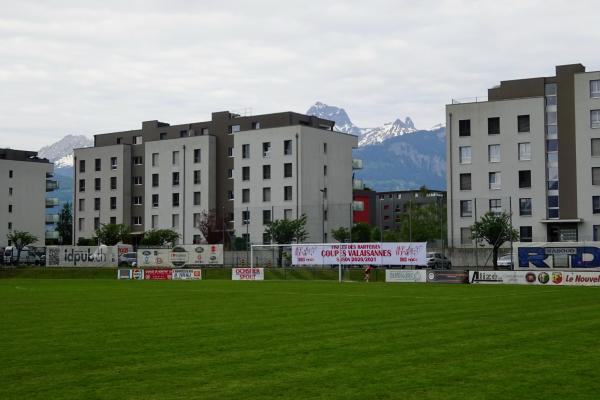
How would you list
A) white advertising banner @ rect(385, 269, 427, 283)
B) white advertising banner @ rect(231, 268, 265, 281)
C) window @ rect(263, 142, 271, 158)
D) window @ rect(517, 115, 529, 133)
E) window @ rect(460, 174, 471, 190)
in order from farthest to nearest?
window @ rect(263, 142, 271, 158)
window @ rect(460, 174, 471, 190)
window @ rect(517, 115, 529, 133)
white advertising banner @ rect(231, 268, 265, 281)
white advertising banner @ rect(385, 269, 427, 283)

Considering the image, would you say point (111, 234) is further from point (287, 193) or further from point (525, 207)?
point (525, 207)

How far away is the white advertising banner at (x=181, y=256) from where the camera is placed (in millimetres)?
83250

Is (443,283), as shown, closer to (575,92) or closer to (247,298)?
(247,298)

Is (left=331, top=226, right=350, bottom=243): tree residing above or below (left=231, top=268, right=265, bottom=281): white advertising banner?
above

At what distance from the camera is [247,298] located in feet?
135

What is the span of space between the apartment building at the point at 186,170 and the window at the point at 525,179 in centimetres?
2699

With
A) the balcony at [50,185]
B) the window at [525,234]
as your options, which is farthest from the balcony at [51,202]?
the window at [525,234]

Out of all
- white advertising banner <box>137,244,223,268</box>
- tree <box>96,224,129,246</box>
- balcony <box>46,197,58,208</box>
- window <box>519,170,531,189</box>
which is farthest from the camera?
balcony <box>46,197,58,208</box>

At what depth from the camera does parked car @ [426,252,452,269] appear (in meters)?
74.6

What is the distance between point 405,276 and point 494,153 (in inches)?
1566

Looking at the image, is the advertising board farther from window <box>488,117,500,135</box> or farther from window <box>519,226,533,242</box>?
window <box>488,117,500,135</box>

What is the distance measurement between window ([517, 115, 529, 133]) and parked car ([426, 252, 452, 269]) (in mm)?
28410

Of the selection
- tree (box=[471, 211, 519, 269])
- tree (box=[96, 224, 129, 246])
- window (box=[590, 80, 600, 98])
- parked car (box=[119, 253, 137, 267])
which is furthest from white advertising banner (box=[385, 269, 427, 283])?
tree (box=[96, 224, 129, 246])

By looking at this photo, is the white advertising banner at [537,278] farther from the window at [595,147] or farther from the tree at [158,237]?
the tree at [158,237]
